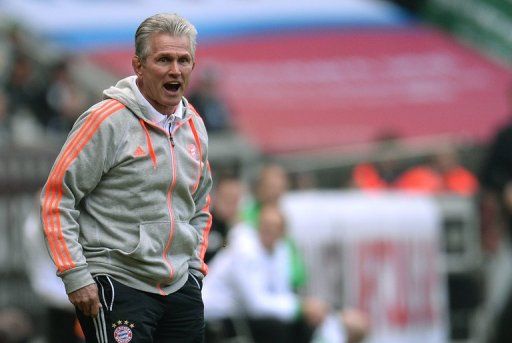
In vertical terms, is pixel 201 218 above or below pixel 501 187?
below

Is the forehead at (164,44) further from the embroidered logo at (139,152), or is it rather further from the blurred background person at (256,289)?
the blurred background person at (256,289)

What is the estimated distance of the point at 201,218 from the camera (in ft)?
17.2

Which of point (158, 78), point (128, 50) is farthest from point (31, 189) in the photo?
point (128, 50)

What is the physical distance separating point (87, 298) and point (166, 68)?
899 mm

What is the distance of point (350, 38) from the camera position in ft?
71.9

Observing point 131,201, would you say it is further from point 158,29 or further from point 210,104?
point 210,104

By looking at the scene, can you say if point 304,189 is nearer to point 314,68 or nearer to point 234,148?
point 234,148

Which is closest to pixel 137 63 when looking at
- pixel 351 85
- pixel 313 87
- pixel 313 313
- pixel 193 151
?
pixel 193 151

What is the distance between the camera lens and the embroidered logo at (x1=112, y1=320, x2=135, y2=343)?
4.85 metres

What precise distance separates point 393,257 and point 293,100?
837 centimetres

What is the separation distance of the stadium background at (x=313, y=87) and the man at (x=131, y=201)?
5.64m

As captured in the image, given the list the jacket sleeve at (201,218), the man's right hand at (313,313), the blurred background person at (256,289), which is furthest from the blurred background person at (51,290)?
the jacket sleeve at (201,218)

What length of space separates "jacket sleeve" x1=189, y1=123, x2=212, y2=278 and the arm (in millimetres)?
507

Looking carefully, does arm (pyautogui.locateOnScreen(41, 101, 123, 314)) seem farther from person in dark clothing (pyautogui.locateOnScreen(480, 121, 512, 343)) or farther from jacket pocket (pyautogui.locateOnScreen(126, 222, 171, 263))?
person in dark clothing (pyautogui.locateOnScreen(480, 121, 512, 343))
